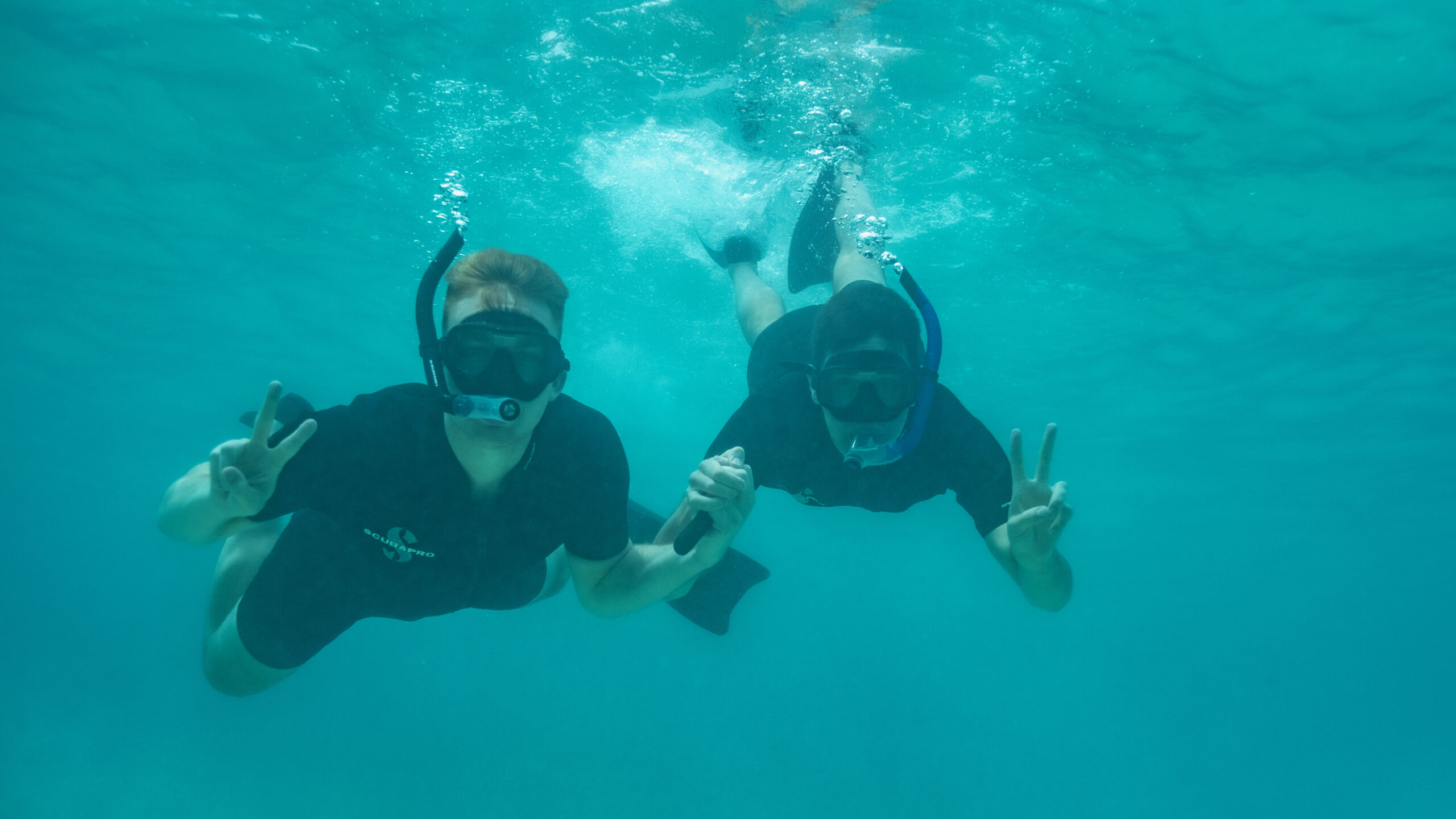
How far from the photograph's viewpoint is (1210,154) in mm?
10625

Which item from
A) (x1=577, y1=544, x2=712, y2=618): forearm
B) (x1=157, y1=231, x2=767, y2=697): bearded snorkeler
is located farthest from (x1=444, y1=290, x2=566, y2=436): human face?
(x1=577, y1=544, x2=712, y2=618): forearm

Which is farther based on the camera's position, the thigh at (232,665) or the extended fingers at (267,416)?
the thigh at (232,665)

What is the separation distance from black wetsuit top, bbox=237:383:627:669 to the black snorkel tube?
31 centimetres

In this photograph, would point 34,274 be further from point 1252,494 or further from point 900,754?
point 1252,494

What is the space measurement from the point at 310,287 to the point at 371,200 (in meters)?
6.87

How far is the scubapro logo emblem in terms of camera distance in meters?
3.84

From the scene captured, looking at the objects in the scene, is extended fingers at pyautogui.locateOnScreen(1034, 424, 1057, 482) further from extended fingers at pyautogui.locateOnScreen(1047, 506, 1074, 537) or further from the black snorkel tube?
the black snorkel tube

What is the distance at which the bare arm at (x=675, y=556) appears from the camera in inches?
133

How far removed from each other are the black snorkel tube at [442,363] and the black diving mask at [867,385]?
206 centimetres

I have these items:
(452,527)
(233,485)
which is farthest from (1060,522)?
(233,485)

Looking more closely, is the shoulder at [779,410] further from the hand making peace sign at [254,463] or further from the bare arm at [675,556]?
the hand making peace sign at [254,463]

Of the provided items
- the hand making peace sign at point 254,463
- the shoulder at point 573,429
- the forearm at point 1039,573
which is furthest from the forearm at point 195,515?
the forearm at point 1039,573

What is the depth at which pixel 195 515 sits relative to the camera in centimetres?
317

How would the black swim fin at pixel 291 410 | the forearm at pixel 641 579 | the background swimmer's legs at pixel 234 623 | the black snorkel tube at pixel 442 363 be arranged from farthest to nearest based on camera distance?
the background swimmer's legs at pixel 234 623, the forearm at pixel 641 579, the black swim fin at pixel 291 410, the black snorkel tube at pixel 442 363
